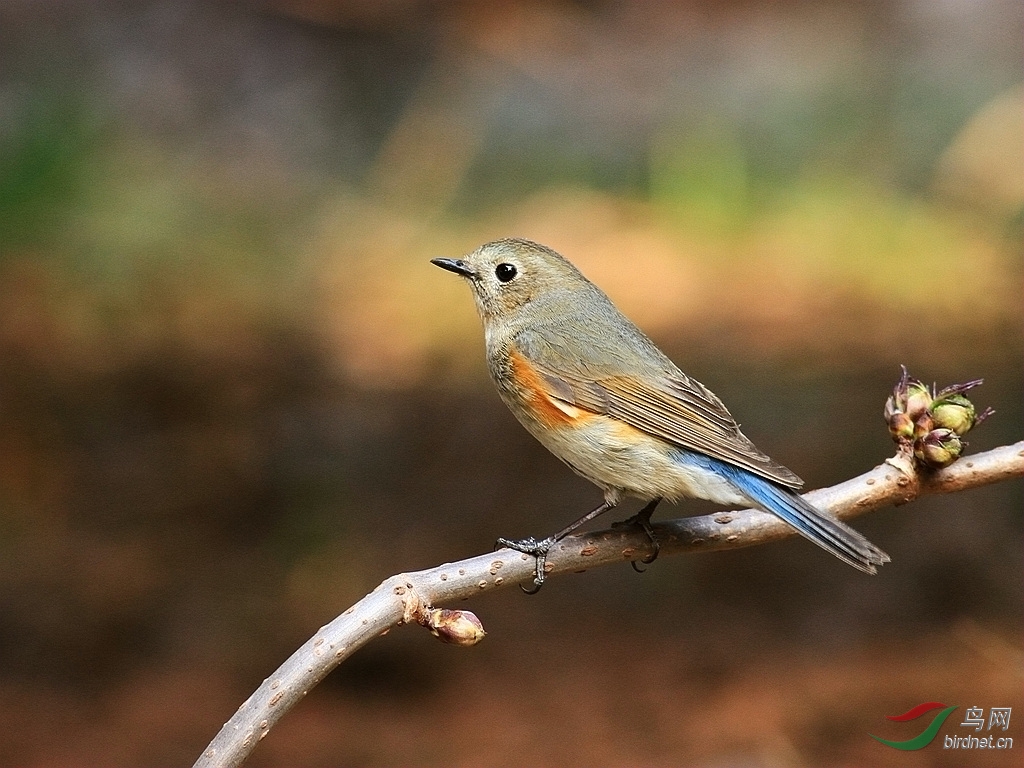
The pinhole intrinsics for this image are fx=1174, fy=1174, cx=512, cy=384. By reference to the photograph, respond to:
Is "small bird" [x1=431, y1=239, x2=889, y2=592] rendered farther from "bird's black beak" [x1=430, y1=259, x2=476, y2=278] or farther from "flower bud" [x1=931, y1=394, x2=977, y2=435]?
"flower bud" [x1=931, y1=394, x2=977, y2=435]

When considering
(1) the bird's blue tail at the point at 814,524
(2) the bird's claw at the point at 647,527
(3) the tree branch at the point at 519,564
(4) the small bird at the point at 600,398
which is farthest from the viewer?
(4) the small bird at the point at 600,398

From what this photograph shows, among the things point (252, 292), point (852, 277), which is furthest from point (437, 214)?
point (852, 277)

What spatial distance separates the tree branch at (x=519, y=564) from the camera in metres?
2.17

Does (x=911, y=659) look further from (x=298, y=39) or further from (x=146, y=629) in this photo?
(x=298, y=39)

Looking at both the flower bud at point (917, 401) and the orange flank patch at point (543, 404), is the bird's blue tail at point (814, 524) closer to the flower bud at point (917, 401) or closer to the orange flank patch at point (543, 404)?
the flower bud at point (917, 401)

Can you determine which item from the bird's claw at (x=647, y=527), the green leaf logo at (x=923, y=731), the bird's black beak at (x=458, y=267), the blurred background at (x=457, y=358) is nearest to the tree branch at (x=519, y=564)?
the bird's claw at (x=647, y=527)

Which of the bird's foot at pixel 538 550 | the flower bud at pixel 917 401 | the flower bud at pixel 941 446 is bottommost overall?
the bird's foot at pixel 538 550

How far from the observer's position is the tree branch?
7.11 feet

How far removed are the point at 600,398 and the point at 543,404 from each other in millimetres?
185

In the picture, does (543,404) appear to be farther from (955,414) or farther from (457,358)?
(457,358)

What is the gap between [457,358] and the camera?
21.2 feet

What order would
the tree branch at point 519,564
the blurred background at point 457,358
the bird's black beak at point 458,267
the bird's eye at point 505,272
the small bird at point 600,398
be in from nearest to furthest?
the tree branch at point 519,564 → the small bird at point 600,398 → the bird's black beak at point 458,267 → the bird's eye at point 505,272 → the blurred background at point 457,358

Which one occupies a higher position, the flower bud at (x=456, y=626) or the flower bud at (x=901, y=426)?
the flower bud at (x=901, y=426)

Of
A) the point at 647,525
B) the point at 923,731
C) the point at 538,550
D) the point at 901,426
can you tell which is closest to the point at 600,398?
the point at 647,525
